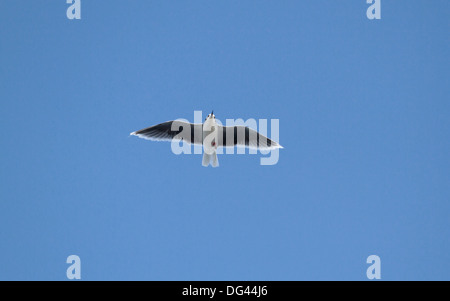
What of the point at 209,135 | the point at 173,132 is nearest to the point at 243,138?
the point at 209,135

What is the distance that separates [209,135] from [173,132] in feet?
3.05

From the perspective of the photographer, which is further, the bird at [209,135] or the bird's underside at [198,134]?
the bird's underside at [198,134]

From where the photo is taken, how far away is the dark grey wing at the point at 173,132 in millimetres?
13730

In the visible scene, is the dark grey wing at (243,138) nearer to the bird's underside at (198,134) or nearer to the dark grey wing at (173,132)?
the bird's underside at (198,134)

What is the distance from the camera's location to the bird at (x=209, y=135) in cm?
1346

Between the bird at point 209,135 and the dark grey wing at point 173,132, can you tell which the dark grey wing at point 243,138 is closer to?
the bird at point 209,135

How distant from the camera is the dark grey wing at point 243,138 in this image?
13.8 meters

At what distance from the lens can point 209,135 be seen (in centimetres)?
1356

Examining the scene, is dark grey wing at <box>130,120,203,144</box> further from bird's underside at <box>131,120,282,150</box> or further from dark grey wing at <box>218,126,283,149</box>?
dark grey wing at <box>218,126,283,149</box>

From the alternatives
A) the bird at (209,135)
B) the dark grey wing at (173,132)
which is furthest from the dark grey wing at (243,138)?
the dark grey wing at (173,132)

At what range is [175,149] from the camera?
13648mm

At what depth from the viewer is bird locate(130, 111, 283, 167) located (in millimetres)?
13461
